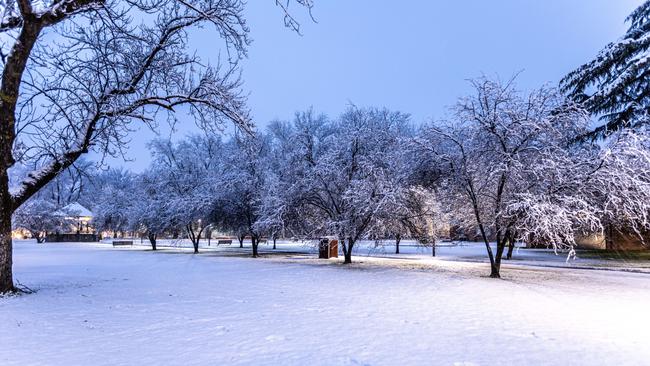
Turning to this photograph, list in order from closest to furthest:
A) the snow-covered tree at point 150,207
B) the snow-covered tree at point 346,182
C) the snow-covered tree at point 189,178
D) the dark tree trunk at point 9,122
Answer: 1. the dark tree trunk at point 9,122
2. the snow-covered tree at point 346,182
3. the snow-covered tree at point 189,178
4. the snow-covered tree at point 150,207

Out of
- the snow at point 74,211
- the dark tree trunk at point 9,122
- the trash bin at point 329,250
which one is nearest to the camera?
the dark tree trunk at point 9,122

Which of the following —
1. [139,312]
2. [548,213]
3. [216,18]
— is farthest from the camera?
[548,213]

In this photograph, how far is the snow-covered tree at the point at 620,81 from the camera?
84.3 ft

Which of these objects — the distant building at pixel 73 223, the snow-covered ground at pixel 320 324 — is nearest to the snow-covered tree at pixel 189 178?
the snow-covered ground at pixel 320 324

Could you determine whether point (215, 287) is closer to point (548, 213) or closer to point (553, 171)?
point (548, 213)

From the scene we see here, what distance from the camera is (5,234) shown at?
971 cm

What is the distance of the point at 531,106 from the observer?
15.7m

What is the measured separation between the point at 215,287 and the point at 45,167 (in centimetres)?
524

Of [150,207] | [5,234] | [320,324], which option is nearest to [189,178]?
[150,207]

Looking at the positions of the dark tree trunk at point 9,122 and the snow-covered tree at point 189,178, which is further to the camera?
the snow-covered tree at point 189,178

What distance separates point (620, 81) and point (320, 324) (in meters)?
26.9

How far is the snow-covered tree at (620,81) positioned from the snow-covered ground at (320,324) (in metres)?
17.8

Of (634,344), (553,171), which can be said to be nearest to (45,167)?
(634,344)

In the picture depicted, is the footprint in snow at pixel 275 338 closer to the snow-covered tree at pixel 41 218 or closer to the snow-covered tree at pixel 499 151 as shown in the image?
the snow-covered tree at pixel 499 151
